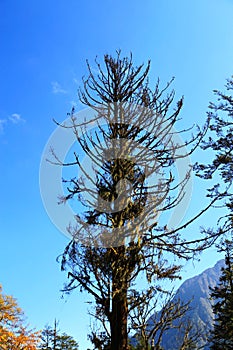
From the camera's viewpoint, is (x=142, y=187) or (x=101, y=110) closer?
(x=142, y=187)

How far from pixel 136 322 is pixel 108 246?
1.44 metres

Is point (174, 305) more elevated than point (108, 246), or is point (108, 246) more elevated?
point (108, 246)

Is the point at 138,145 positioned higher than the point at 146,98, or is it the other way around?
the point at 146,98

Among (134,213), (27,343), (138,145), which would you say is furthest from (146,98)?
(27,343)

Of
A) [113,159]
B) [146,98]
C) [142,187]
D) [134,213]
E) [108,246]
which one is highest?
[146,98]

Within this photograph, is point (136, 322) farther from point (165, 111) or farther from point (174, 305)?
point (165, 111)

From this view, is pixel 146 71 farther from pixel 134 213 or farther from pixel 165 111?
pixel 134 213

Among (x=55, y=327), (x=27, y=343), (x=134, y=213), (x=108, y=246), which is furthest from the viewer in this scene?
(x=55, y=327)

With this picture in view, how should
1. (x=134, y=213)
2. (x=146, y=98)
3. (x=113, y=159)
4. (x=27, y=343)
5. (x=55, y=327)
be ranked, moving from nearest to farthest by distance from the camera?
(x=134, y=213) < (x=113, y=159) < (x=146, y=98) < (x=27, y=343) < (x=55, y=327)

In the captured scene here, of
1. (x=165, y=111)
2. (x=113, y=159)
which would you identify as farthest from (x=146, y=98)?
(x=113, y=159)

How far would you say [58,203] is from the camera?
702 centimetres

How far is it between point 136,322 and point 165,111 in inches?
154

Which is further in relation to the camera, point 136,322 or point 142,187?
point 142,187

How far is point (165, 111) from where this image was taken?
22.6 feet
